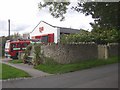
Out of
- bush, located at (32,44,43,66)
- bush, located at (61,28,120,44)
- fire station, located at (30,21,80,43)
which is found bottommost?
bush, located at (32,44,43,66)

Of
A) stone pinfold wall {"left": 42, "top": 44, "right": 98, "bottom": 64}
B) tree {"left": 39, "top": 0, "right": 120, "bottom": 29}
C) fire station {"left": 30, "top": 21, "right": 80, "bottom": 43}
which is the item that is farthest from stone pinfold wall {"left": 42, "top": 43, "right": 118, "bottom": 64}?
fire station {"left": 30, "top": 21, "right": 80, "bottom": 43}

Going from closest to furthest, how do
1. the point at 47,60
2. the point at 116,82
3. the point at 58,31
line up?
the point at 116,82, the point at 47,60, the point at 58,31

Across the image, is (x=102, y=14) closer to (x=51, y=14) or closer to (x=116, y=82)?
(x=51, y=14)

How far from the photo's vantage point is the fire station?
52.1 m

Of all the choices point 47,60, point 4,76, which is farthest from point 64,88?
point 47,60

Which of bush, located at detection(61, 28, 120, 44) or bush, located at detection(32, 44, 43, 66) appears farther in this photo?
bush, located at detection(61, 28, 120, 44)

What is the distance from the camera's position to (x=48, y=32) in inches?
2144

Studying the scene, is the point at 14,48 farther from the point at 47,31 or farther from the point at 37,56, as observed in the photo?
the point at 47,31

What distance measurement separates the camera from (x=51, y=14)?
16.0 meters

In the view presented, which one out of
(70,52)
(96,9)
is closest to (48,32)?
(70,52)

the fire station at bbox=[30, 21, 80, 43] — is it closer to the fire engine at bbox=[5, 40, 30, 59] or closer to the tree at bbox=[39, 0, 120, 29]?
the fire engine at bbox=[5, 40, 30, 59]

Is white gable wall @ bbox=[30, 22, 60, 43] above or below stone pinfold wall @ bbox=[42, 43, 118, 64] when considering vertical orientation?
above

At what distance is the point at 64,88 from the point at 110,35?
22.2 meters

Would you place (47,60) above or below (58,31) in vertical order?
below
